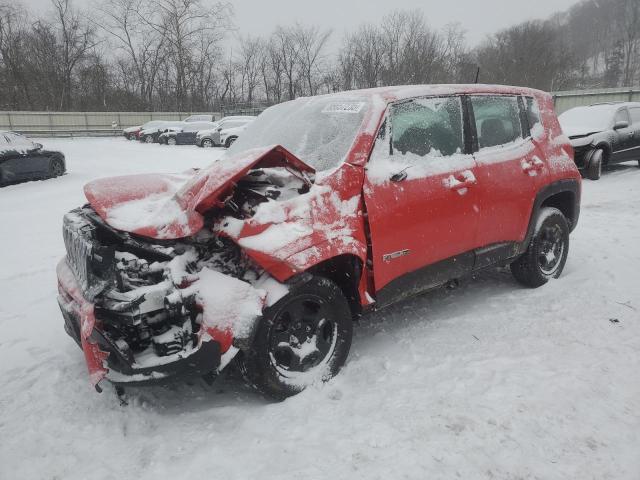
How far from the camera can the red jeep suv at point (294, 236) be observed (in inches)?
96.0

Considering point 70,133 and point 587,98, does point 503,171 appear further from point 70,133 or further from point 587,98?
point 70,133

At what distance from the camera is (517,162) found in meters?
3.85

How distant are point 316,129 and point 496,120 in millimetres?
1665

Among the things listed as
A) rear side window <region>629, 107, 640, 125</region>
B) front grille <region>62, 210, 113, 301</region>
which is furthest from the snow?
rear side window <region>629, 107, 640, 125</region>

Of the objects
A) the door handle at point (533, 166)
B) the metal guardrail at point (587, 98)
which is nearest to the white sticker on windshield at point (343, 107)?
the door handle at point (533, 166)

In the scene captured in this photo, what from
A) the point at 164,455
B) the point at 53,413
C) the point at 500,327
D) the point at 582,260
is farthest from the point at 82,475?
the point at 582,260

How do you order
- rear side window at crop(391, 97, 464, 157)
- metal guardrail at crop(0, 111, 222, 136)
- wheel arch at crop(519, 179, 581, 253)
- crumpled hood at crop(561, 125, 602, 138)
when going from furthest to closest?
metal guardrail at crop(0, 111, 222, 136) → crumpled hood at crop(561, 125, 602, 138) → wheel arch at crop(519, 179, 581, 253) → rear side window at crop(391, 97, 464, 157)

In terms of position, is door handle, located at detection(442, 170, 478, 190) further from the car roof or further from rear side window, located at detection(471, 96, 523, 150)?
the car roof

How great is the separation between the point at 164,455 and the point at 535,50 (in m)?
60.0

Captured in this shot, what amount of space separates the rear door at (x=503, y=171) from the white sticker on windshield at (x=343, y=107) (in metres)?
1.07

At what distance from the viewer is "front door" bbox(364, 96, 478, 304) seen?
2.98 metres

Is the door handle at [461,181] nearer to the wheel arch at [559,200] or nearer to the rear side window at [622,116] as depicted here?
the wheel arch at [559,200]

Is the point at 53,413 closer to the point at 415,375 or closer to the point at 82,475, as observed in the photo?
the point at 82,475

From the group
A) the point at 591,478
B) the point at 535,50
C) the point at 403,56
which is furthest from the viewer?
the point at 535,50
